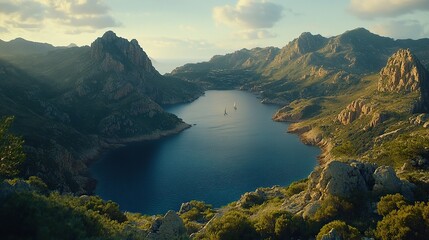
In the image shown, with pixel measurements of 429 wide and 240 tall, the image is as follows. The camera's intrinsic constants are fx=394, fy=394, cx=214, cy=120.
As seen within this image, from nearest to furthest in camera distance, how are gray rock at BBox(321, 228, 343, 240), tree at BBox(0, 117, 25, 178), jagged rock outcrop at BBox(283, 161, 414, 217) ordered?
gray rock at BBox(321, 228, 343, 240) < jagged rock outcrop at BBox(283, 161, 414, 217) < tree at BBox(0, 117, 25, 178)

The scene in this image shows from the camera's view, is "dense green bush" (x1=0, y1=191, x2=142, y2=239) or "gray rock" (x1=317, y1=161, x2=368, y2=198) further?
"gray rock" (x1=317, y1=161, x2=368, y2=198)

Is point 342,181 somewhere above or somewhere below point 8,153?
below

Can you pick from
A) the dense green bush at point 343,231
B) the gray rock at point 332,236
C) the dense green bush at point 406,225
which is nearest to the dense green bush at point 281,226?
the dense green bush at point 343,231

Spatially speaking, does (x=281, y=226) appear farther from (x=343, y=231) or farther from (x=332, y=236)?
(x=332, y=236)

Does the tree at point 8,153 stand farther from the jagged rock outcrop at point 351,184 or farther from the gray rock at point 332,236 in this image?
the gray rock at point 332,236

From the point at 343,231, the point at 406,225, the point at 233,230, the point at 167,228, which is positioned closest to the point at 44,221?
the point at 167,228

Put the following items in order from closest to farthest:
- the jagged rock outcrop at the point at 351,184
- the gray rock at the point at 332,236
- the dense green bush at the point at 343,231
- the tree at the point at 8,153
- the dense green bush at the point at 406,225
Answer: the gray rock at the point at 332,236 → the dense green bush at the point at 406,225 → the dense green bush at the point at 343,231 → the jagged rock outcrop at the point at 351,184 → the tree at the point at 8,153

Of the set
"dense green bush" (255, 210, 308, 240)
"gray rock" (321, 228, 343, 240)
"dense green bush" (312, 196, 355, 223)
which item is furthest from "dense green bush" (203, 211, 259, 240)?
"gray rock" (321, 228, 343, 240)

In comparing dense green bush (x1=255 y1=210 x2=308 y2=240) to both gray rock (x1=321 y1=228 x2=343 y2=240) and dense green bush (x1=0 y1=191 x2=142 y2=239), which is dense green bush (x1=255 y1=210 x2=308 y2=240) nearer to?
gray rock (x1=321 y1=228 x2=343 y2=240)

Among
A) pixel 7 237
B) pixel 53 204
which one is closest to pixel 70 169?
pixel 53 204

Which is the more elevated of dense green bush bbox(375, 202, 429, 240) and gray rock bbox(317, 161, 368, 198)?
gray rock bbox(317, 161, 368, 198)
